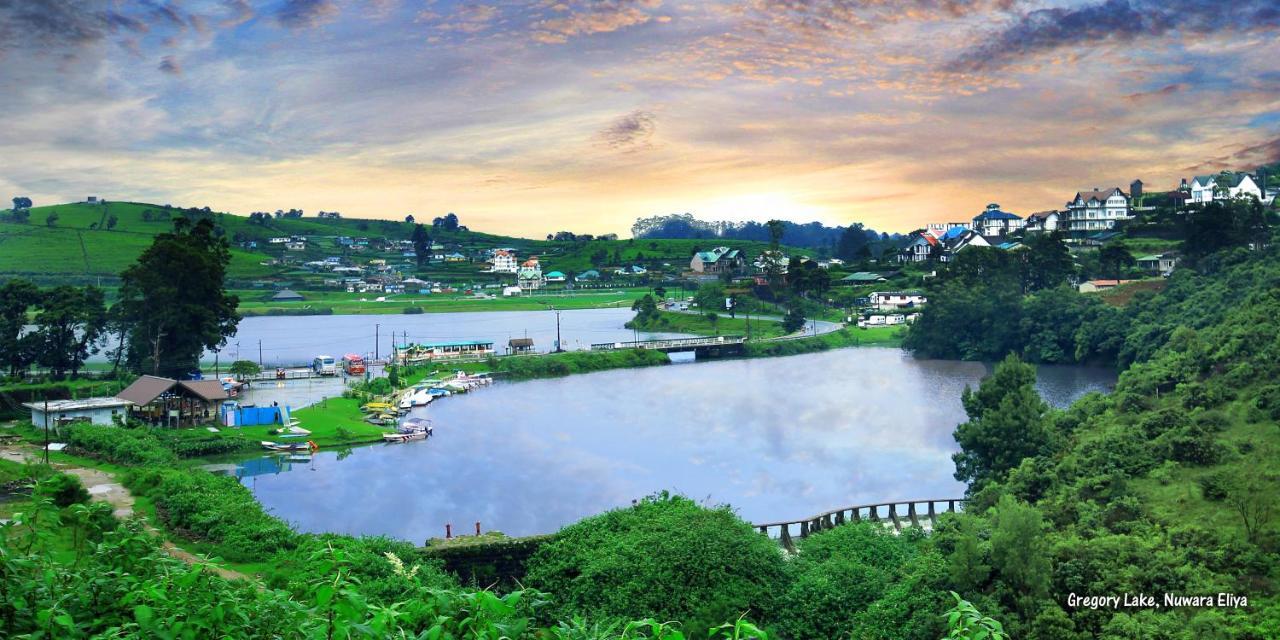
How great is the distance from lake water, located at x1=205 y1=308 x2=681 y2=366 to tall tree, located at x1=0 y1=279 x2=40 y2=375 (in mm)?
10698

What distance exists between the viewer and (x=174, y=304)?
74.7 feet

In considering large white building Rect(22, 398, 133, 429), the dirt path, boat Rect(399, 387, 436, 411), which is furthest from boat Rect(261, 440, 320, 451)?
boat Rect(399, 387, 436, 411)

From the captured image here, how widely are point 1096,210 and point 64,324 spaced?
1572 inches

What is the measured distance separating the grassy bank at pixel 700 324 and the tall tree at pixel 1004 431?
26.6 meters

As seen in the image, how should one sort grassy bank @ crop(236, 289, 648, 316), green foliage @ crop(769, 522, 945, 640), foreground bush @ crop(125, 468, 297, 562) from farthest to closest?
1. grassy bank @ crop(236, 289, 648, 316)
2. foreground bush @ crop(125, 468, 297, 562)
3. green foliage @ crop(769, 522, 945, 640)

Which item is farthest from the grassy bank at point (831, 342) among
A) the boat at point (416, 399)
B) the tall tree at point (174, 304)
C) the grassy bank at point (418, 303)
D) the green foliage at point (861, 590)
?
the green foliage at point (861, 590)

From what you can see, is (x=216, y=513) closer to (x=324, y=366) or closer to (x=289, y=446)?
(x=289, y=446)

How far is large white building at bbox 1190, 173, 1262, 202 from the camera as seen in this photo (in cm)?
2889

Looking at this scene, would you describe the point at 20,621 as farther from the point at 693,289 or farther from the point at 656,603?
the point at 693,289

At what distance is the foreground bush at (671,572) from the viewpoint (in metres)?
7.96

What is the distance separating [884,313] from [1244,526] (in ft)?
114

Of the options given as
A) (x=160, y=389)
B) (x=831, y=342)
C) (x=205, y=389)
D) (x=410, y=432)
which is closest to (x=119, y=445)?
(x=160, y=389)

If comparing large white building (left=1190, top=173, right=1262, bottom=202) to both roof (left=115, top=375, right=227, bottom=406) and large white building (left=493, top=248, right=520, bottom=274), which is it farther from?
large white building (left=493, top=248, right=520, bottom=274)

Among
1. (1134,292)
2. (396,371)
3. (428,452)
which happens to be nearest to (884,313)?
(1134,292)
